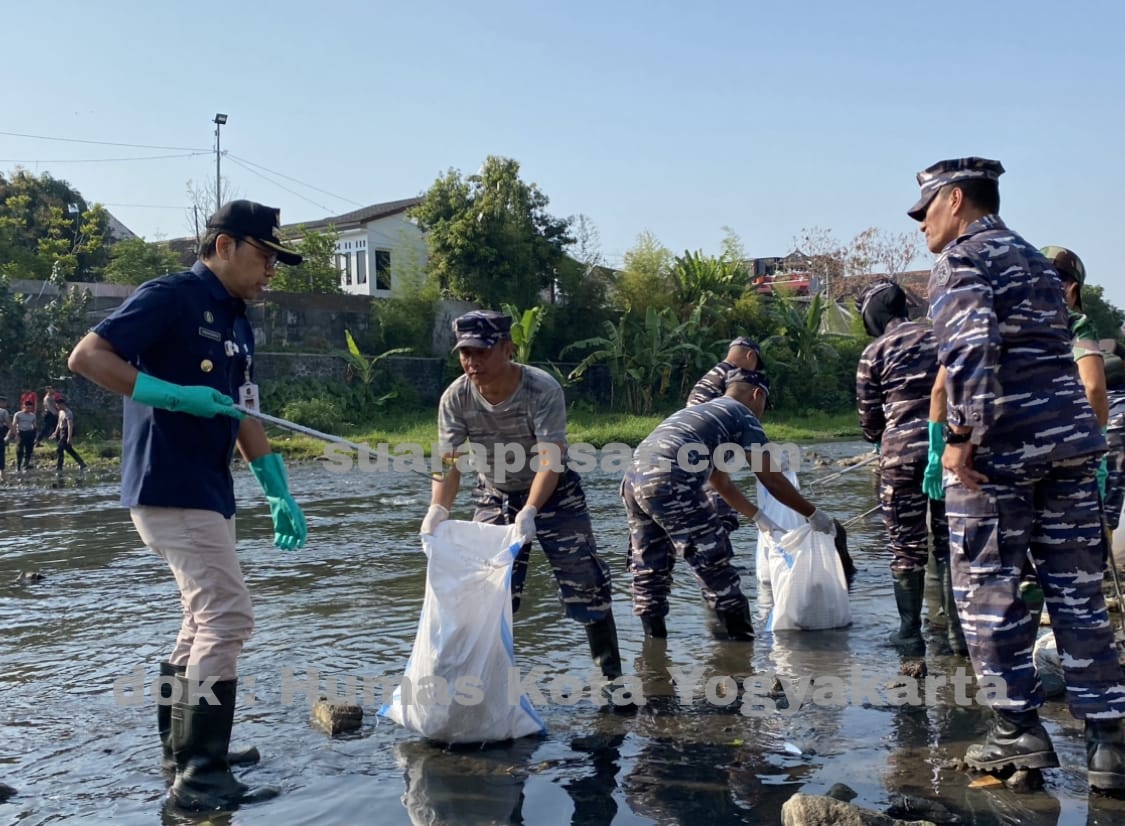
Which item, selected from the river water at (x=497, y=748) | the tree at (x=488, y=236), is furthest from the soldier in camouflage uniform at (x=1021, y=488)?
the tree at (x=488, y=236)

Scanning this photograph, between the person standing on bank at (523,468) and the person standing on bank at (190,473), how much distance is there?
1.02 m

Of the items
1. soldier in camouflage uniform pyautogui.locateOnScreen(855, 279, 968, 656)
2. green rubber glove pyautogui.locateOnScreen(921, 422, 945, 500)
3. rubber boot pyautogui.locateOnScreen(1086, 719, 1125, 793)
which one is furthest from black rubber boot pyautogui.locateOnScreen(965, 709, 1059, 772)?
soldier in camouflage uniform pyautogui.locateOnScreen(855, 279, 968, 656)

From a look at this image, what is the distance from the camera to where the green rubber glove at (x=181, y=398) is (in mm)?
3547

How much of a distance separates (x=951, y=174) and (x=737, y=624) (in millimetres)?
2809

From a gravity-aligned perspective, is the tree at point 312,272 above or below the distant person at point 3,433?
above

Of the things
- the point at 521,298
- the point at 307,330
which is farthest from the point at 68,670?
the point at 521,298

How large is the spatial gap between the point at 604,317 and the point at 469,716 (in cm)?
2899

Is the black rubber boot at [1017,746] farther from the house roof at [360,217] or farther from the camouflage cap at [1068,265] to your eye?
the house roof at [360,217]

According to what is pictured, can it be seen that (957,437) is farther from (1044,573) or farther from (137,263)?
(137,263)

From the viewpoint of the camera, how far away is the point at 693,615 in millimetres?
6426

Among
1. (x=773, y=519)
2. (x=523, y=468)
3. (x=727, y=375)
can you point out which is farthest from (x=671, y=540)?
(x=773, y=519)

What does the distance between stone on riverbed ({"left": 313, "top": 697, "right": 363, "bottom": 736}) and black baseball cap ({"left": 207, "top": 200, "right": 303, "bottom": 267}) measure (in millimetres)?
1907

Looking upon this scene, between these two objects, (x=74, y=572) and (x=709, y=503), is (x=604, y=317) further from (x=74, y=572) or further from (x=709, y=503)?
(x=709, y=503)

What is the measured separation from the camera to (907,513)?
549 cm
